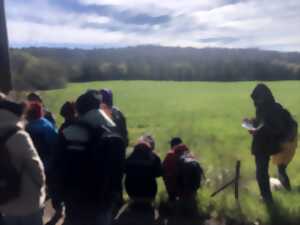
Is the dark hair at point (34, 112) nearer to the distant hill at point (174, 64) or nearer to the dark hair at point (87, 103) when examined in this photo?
the dark hair at point (87, 103)

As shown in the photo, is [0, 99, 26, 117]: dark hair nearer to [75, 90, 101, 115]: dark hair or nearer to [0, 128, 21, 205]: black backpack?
[0, 128, 21, 205]: black backpack

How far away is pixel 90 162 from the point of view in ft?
13.2

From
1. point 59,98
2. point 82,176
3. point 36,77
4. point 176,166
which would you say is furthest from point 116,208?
point 36,77

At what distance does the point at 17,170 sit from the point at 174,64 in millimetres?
35471

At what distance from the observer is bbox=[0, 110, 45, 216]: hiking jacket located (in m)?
3.76

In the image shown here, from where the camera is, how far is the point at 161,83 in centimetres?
4603

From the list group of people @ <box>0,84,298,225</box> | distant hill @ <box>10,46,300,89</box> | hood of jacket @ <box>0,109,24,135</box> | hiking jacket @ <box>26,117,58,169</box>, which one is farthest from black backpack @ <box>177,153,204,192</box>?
distant hill @ <box>10,46,300,89</box>

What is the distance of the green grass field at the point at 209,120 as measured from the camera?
693 centimetres

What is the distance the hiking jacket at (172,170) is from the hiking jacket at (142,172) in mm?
216

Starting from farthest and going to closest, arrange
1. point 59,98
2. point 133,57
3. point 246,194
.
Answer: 1. point 133,57
2. point 59,98
3. point 246,194

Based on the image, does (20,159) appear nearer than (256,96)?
Yes

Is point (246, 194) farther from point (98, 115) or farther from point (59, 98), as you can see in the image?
point (59, 98)

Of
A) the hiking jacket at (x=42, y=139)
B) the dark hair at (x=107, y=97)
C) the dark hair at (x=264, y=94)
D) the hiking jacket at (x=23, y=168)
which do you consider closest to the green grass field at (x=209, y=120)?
the dark hair at (x=264, y=94)

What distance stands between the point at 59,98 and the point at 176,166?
12.4 m
